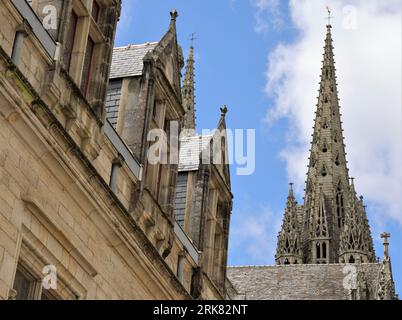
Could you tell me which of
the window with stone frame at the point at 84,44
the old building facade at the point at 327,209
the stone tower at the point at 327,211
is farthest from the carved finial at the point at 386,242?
the window with stone frame at the point at 84,44

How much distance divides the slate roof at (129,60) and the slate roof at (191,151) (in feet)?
9.12

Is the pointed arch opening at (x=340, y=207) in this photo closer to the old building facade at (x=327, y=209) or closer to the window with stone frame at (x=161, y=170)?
the old building facade at (x=327, y=209)

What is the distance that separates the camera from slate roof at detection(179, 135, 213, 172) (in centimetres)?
2056

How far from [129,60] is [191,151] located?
3.45 m

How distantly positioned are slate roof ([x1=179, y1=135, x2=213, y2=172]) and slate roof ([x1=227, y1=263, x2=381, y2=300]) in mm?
33605

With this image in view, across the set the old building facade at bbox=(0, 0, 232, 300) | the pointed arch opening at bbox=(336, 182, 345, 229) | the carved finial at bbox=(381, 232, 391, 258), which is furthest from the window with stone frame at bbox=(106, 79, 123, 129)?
the pointed arch opening at bbox=(336, 182, 345, 229)

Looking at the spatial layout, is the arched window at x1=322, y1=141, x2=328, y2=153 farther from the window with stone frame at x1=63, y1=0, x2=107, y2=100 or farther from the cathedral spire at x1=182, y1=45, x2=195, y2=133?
the window with stone frame at x1=63, y1=0, x2=107, y2=100

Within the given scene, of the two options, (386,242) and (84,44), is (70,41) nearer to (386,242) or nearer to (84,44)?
(84,44)

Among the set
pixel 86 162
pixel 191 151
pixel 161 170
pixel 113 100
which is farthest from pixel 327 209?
pixel 86 162

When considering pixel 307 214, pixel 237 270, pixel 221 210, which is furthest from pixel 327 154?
pixel 221 210

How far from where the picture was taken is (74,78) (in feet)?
47.4

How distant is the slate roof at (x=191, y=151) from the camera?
20.6m
